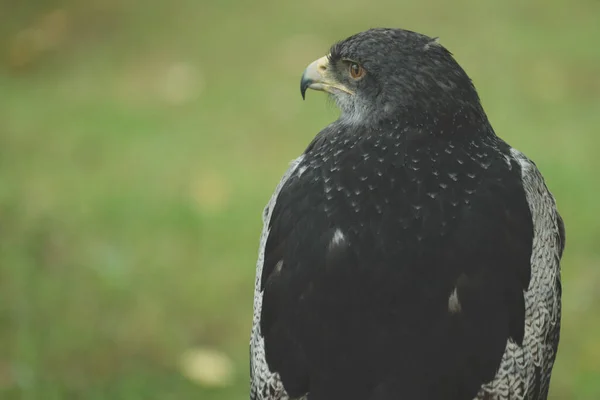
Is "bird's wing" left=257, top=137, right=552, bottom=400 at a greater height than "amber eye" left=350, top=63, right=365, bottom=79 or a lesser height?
lesser

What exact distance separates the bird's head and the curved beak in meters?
0.17

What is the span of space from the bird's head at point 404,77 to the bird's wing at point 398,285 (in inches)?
10.8

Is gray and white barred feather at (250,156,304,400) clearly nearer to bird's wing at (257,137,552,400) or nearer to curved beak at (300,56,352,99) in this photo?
bird's wing at (257,137,552,400)

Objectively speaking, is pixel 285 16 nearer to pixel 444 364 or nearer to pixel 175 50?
pixel 175 50

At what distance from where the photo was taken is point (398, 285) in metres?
3.02

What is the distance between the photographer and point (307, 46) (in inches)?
351

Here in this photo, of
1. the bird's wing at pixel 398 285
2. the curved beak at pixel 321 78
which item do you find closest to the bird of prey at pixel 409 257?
the bird's wing at pixel 398 285

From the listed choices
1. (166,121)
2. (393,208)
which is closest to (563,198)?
(166,121)

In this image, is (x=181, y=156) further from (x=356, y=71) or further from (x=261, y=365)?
(x=261, y=365)

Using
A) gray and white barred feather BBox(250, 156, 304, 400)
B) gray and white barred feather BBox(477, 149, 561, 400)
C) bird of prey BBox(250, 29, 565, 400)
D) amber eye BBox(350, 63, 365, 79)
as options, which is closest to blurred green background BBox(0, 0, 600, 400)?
gray and white barred feather BBox(250, 156, 304, 400)

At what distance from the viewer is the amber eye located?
3576mm

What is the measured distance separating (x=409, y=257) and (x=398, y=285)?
0.10 meters

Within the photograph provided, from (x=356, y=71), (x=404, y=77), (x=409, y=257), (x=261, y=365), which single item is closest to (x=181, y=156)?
(x=356, y=71)

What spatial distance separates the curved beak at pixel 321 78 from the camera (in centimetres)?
374
